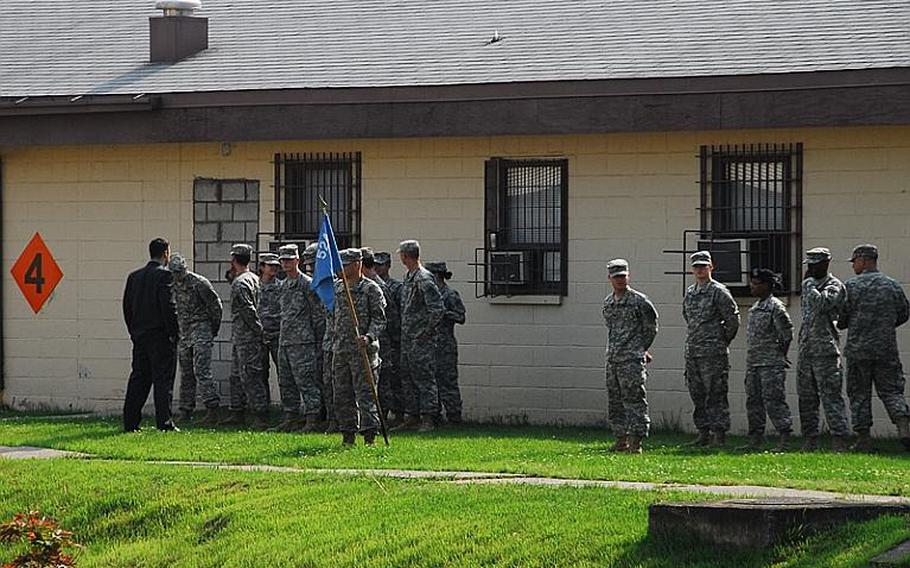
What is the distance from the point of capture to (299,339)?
19.8 m

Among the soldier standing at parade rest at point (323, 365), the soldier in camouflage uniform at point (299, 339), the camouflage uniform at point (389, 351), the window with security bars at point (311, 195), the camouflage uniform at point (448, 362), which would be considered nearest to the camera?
the soldier standing at parade rest at point (323, 365)

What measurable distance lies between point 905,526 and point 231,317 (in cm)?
1131

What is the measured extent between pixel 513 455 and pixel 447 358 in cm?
376

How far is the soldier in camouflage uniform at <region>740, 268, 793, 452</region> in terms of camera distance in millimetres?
17375

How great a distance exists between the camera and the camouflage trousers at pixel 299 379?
64.7 ft

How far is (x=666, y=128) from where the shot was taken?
63.9 feet

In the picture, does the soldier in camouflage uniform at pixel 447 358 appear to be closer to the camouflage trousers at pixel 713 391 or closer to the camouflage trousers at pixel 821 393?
the camouflage trousers at pixel 713 391

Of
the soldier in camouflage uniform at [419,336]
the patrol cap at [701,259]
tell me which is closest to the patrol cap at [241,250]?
the soldier in camouflage uniform at [419,336]

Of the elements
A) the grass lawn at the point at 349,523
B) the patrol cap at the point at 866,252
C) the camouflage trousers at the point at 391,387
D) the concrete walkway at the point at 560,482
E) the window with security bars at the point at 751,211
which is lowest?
the grass lawn at the point at 349,523

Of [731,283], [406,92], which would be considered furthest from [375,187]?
[731,283]

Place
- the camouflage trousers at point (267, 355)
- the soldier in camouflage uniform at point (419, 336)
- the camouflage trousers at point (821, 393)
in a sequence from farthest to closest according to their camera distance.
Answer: the camouflage trousers at point (267, 355), the soldier in camouflage uniform at point (419, 336), the camouflage trousers at point (821, 393)

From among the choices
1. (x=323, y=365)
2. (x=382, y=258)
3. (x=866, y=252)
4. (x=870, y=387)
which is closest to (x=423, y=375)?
(x=323, y=365)

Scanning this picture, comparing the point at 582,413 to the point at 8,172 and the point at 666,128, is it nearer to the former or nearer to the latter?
the point at 666,128

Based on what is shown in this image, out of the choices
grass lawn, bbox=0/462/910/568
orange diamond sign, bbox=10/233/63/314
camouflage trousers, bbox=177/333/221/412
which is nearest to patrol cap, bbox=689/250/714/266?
grass lawn, bbox=0/462/910/568
